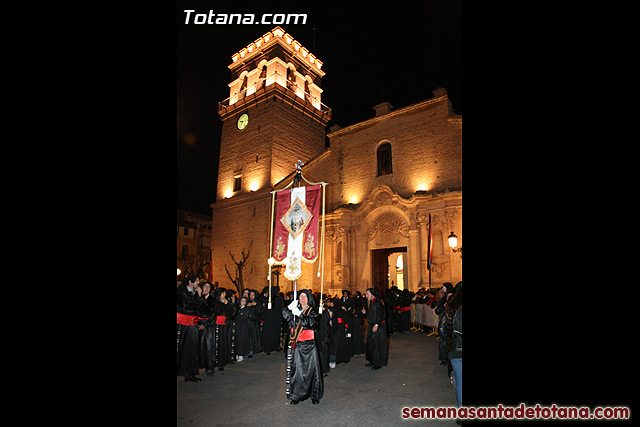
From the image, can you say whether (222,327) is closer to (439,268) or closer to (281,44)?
(439,268)

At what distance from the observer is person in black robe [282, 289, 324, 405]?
5.75 m

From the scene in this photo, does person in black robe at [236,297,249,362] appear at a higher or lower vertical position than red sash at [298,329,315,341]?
lower

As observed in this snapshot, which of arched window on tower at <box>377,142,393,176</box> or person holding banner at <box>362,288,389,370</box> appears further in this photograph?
arched window on tower at <box>377,142,393,176</box>

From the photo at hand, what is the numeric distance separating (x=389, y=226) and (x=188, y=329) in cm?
1407

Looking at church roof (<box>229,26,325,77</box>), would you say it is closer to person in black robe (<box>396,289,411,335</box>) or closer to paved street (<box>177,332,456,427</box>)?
person in black robe (<box>396,289,411,335</box>)

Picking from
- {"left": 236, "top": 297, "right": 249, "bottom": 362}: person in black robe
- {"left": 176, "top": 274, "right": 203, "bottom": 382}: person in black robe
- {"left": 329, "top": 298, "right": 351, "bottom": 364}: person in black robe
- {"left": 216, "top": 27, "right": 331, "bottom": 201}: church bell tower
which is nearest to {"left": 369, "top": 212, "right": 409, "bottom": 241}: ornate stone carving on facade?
{"left": 216, "top": 27, "right": 331, "bottom": 201}: church bell tower

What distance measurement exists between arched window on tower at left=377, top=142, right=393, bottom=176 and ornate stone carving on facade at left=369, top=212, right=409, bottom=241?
2.67 meters

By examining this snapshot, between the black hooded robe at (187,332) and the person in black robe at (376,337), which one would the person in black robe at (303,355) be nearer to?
the black hooded robe at (187,332)

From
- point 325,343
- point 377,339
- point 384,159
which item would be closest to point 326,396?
point 325,343

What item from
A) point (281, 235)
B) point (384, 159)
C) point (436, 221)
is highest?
point (384, 159)

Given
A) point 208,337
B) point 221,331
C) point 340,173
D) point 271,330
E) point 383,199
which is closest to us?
point 208,337

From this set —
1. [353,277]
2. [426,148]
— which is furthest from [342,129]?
[353,277]

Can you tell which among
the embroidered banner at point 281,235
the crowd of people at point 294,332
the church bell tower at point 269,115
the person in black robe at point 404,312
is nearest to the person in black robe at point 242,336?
the crowd of people at point 294,332

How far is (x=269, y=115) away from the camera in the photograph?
984 inches
